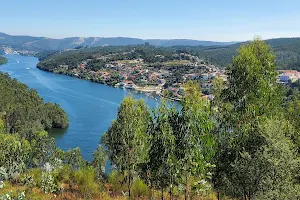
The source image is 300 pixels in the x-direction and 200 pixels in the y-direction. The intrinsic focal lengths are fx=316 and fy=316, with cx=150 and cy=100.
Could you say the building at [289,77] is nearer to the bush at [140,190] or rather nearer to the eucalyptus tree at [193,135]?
the bush at [140,190]

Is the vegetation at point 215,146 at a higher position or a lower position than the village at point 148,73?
higher

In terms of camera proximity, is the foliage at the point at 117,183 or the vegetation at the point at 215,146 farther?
the foliage at the point at 117,183

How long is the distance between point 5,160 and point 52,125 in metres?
19.4

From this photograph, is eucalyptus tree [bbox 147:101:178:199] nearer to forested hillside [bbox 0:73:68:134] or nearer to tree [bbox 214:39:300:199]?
tree [bbox 214:39:300:199]

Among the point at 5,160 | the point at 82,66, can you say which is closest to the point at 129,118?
the point at 5,160

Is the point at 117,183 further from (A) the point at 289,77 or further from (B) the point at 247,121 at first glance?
(A) the point at 289,77

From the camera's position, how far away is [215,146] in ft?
15.3

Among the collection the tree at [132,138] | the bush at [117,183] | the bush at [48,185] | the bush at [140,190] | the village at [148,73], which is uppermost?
the tree at [132,138]

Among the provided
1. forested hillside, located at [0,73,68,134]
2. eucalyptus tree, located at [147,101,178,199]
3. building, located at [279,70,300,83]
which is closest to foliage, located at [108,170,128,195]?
eucalyptus tree, located at [147,101,178,199]

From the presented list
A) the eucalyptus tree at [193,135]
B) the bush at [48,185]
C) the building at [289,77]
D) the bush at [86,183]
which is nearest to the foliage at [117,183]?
the bush at [86,183]

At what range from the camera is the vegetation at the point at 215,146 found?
12.9 ft

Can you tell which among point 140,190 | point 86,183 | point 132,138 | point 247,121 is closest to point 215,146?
point 247,121

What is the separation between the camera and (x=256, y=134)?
13.9ft

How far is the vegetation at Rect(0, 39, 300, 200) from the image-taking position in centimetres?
393
